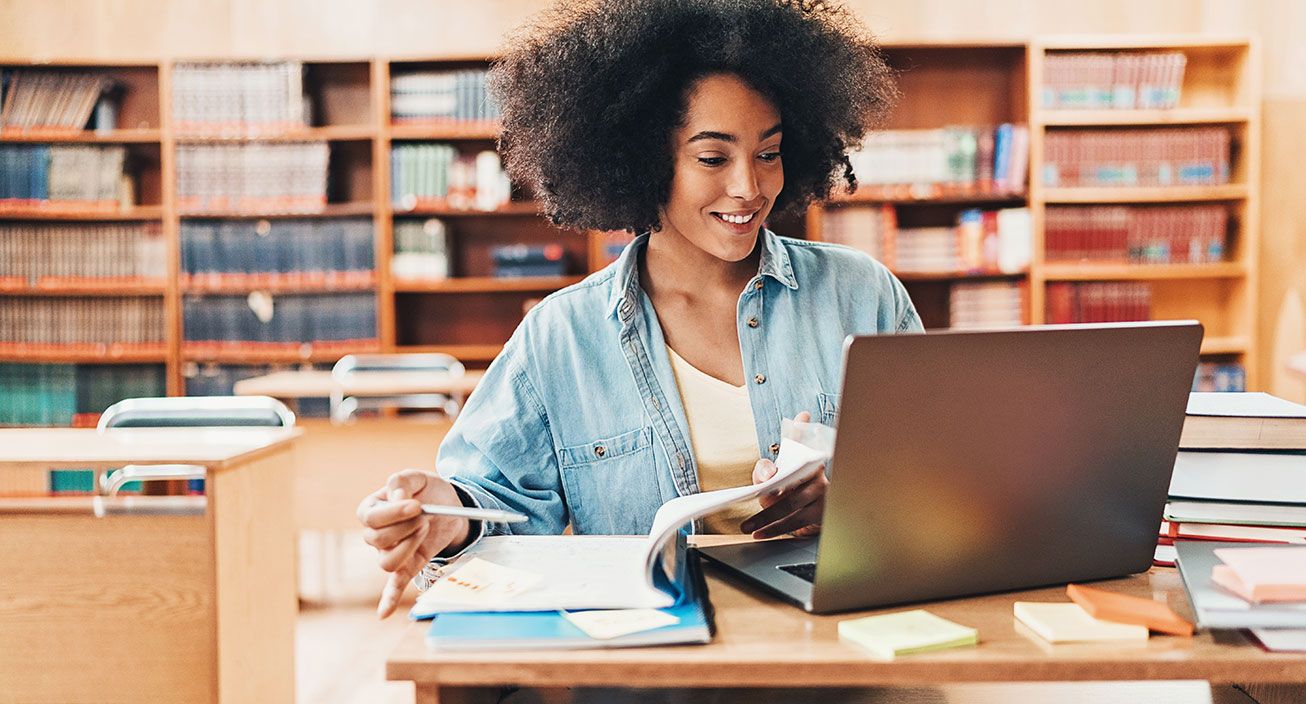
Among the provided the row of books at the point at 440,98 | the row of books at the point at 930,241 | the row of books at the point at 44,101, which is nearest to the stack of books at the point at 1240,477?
the row of books at the point at 930,241

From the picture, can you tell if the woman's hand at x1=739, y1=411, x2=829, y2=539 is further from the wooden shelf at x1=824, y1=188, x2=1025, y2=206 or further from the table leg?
the wooden shelf at x1=824, y1=188, x2=1025, y2=206

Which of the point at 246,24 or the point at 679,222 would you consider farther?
the point at 246,24

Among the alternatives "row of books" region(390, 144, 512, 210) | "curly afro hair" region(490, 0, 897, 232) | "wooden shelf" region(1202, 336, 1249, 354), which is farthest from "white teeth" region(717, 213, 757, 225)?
"wooden shelf" region(1202, 336, 1249, 354)

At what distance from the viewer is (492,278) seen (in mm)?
4891

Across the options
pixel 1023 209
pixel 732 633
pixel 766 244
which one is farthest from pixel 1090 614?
pixel 1023 209

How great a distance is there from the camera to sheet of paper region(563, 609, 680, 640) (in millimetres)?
796

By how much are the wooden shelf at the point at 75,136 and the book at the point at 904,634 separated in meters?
4.67

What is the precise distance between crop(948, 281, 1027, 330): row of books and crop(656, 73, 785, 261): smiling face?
3.41 meters

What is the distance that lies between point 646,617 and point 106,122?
4784mm

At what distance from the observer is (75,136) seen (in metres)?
4.77

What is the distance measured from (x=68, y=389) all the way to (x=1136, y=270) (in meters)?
4.57

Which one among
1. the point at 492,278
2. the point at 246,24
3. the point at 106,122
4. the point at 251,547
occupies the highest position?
the point at 246,24

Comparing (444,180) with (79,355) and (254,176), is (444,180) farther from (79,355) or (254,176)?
(79,355)

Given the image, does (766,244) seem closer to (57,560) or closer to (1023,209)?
(57,560)
